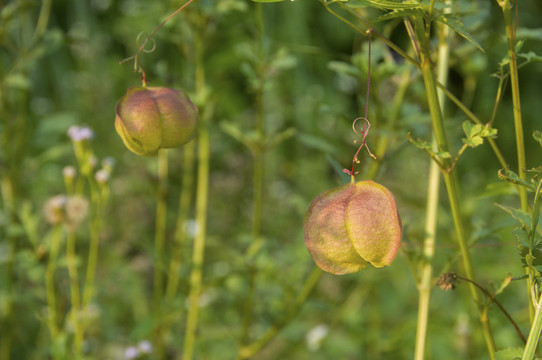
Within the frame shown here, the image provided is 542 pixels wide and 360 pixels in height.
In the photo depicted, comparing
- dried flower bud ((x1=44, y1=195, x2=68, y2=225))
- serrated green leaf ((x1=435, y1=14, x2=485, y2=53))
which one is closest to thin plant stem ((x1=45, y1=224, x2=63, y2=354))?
Result: dried flower bud ((x1=44, y1=195, x2=68, y2=225))

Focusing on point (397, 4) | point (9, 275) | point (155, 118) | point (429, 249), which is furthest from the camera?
point (9, 275)

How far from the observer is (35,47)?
102 cm

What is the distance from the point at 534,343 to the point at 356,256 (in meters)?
0.13

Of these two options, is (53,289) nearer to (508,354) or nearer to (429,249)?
(429,249)

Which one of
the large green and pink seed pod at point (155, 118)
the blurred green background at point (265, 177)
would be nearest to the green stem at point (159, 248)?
the blurred green background at point (265, 177)

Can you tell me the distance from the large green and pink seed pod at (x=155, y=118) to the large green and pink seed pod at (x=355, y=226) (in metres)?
0.14

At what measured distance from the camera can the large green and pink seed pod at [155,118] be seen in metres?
0.47

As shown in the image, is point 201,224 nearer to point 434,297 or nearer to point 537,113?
point 434,297

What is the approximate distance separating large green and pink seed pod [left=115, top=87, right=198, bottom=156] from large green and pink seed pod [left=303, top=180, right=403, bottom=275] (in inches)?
5.5

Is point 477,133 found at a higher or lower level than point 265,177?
higher

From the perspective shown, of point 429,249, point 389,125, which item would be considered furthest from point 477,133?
point 389,125

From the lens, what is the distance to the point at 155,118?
469 mm

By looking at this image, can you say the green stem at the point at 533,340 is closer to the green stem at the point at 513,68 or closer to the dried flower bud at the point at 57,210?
the green stem at the point at 513,68

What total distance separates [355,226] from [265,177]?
4.84 feet
